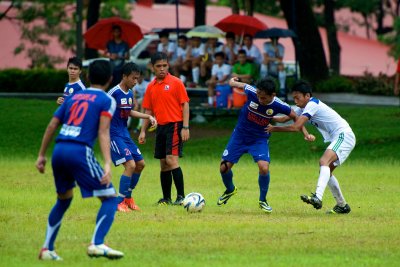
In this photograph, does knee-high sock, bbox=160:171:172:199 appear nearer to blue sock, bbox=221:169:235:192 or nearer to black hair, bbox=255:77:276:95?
blue sock, bbox=221:169:235:192

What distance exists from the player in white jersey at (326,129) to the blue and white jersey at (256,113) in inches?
5.7

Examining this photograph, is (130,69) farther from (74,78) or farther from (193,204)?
(193,204)

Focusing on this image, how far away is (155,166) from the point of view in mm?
23969

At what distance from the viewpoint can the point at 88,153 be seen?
11.0 meters

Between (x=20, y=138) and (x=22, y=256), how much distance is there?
1786 centimetres

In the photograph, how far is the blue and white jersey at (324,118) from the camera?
49.5ft

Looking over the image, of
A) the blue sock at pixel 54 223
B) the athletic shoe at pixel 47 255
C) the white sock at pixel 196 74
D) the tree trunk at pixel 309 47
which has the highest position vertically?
the blue sock at pixel 54 223

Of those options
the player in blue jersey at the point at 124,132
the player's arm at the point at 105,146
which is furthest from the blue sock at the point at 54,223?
the player in blue jersey at the point at 124,132

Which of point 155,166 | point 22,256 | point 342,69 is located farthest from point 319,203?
point 342,69

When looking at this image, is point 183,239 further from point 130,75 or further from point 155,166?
point 155,166

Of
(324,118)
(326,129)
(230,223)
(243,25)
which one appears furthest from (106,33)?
(230,223)

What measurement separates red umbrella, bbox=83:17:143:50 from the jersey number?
19562 millimetres

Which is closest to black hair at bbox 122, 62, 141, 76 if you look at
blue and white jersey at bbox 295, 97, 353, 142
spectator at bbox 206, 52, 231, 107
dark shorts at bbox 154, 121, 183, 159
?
dark shorts at bbox 154, 121, 183, 159

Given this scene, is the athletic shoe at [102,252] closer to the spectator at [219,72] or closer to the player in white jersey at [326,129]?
the player in white jersey at [326,129]
